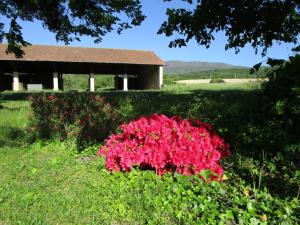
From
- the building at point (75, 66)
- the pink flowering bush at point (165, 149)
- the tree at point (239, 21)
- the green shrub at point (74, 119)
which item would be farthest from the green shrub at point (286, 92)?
the building at point (75, 66)

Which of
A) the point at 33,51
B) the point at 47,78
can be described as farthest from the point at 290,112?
the point at 47,78

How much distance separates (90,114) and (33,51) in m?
27.1

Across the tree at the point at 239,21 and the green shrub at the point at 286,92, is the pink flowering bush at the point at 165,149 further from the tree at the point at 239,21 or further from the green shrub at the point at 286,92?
the tree at the point at 239,21

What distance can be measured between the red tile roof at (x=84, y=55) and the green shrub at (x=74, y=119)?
935 inches

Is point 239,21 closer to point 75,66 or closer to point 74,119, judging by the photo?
point 74,119

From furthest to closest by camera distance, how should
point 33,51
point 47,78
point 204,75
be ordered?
point 204,75 → point 47,78 → point 33,51

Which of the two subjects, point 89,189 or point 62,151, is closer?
point 89,189

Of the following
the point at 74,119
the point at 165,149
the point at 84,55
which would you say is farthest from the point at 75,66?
the point at 165,149

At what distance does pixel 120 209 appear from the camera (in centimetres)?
341

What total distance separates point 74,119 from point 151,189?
10.7 ft

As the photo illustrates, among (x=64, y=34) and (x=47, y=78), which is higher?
(x=64, y=34)

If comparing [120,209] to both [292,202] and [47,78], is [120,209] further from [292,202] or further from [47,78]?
[47,78]

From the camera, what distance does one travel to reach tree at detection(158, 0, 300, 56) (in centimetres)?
974

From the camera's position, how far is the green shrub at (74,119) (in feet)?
21.0
